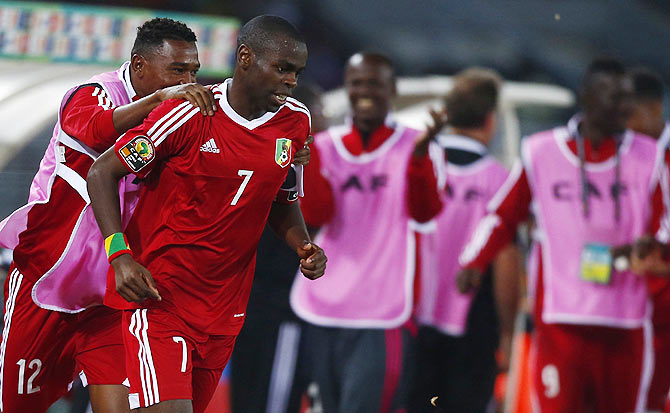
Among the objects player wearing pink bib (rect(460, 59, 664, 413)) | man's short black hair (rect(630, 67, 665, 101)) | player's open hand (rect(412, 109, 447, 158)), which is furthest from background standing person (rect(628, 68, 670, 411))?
player's open hand (rect(412, 109, 447, 158))

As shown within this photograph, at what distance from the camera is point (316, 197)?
564cm

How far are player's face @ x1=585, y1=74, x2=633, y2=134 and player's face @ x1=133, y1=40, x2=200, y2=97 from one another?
2.55 m

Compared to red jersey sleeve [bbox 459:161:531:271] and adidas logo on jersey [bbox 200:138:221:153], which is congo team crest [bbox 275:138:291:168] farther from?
red jersey sleeve [bbox 459:161:531:271]

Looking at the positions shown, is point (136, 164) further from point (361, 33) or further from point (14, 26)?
point (361, 33)

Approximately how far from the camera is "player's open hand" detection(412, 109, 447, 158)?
16.8 feet

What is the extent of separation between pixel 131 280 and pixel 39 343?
3.19ft

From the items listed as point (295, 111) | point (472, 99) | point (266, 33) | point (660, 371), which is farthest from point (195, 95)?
point (660, 371)

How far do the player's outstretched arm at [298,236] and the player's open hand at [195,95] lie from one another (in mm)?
585

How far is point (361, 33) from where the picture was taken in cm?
1352

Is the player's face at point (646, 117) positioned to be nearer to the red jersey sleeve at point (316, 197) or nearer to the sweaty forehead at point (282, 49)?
the red jersey sleeve at point (316, 197)

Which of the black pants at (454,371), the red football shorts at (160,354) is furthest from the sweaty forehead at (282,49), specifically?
the black pants at (454,371)

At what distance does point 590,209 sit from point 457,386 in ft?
4.06

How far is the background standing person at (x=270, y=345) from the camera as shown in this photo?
20.0ft

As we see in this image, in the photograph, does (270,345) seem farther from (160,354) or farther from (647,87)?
(647,87)
